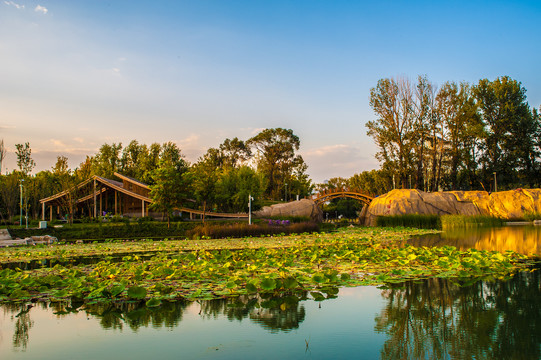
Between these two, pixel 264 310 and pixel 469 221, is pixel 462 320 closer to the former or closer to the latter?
pixel 264 310

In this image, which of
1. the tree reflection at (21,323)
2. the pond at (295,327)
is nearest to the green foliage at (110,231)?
the tree reflection at (21,323)

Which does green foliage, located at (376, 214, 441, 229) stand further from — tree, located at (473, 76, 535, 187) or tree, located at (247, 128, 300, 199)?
tree, located at (247, 128, 300, 199)

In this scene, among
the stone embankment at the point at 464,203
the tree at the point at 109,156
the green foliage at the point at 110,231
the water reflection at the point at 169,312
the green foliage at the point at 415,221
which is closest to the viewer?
the water reflection at the point at 169,312

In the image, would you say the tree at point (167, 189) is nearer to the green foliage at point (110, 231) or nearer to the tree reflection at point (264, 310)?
the green foliage at point (110, 231)

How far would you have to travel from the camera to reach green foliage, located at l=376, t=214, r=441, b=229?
1150 inches

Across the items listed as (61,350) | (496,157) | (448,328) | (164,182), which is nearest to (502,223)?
(496,157)

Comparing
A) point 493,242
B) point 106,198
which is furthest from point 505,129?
point 106,198

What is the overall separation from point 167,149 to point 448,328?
5009 centimetres

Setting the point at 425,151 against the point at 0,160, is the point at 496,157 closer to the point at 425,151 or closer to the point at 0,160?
the point at 425,151

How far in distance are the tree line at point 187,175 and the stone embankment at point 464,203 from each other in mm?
12714

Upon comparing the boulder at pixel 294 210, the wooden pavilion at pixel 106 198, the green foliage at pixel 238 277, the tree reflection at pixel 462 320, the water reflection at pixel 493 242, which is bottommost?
the water reflection at pixel 493 242

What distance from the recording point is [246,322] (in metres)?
5.00

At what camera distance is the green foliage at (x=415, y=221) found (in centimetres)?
2922

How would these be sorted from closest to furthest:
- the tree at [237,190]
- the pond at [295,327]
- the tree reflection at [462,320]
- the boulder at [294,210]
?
the tree reflection at [462,320], the pond at [295,327], the boulder at [294,210], the tree at [237,190]
